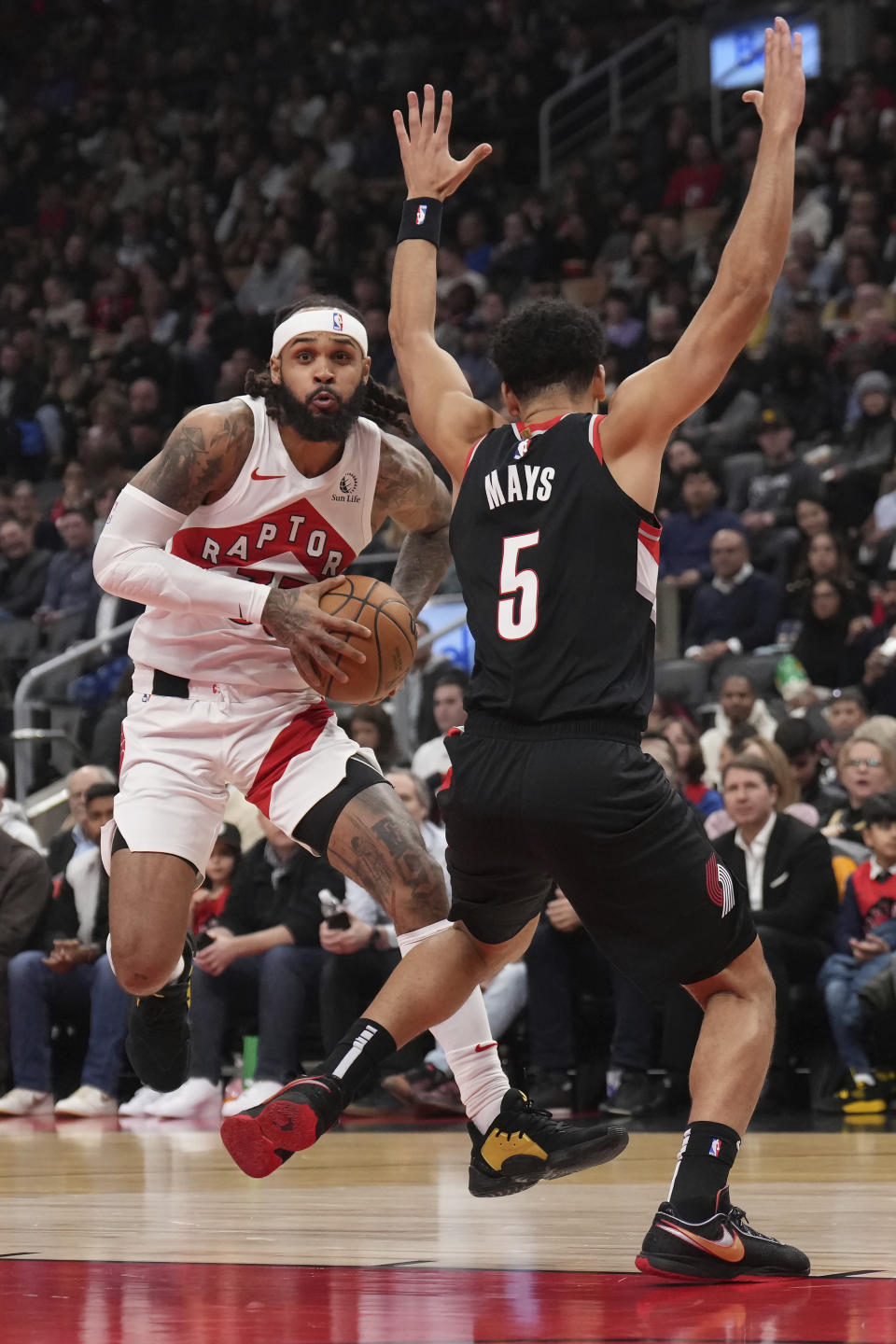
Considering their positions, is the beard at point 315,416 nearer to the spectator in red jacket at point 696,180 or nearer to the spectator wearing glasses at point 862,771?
the spectator wearing glasses at point 862,771

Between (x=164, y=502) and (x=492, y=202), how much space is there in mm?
14706

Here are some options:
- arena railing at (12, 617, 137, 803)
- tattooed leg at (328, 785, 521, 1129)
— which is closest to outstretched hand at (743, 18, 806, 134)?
tattooed leg at (328, 785, 521, 1129)

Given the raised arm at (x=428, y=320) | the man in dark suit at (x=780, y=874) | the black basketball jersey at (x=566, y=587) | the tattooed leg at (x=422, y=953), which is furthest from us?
the man in dark suit at (x=780, y=874)

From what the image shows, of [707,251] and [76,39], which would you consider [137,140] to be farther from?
[707,251]

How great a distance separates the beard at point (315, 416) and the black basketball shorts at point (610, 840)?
147 cm

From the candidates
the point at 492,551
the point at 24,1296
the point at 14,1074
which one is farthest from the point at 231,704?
the point at 14,1074

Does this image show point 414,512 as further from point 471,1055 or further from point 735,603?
point 735,603

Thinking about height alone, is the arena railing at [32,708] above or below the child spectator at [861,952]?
above

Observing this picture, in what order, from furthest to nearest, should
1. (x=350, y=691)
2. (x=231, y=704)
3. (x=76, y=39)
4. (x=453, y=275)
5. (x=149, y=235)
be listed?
(x=76, y=39)
(x=149, y=235)
(x=453, y=275)
(x=231, y=704)
(x=350, y=691)

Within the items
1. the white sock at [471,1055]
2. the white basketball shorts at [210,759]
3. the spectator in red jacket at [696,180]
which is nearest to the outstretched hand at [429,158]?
the white basketball shorts at [210,759]

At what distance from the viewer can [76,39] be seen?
25.1m

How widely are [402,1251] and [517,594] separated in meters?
1.49

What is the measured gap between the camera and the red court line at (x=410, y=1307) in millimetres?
3070

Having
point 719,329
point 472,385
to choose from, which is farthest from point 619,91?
point 719,329
